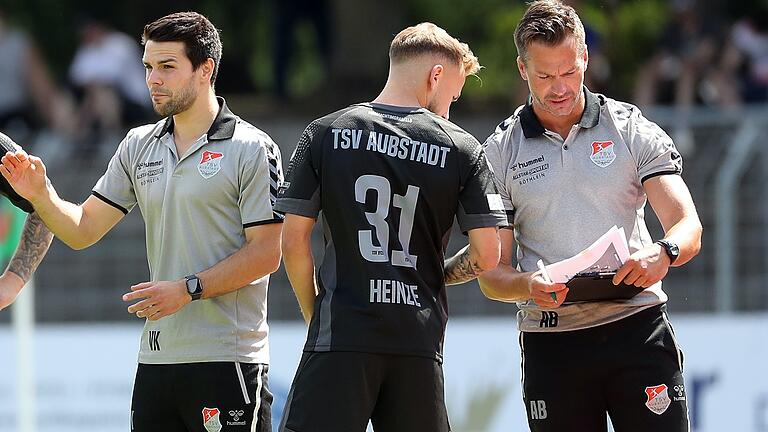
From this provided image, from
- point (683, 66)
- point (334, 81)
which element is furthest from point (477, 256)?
point (334, 81)

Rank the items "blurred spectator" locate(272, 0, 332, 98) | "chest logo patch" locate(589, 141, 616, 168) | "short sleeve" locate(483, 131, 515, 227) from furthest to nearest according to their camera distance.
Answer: "blurred spectator" locate(272, 0, 332, 98)
"short sleeve" locate(483, 131, 515, 227)
"chest logo patch" locate(589, 141, 616, 168)

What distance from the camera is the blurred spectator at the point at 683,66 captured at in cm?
1252

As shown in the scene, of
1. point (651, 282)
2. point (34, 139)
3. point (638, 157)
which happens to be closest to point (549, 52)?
point (638, 157)

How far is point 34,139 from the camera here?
1274cm

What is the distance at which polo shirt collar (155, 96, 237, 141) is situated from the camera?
5.06m

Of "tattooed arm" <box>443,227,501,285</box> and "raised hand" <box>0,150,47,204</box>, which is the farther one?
"raised hand" <box>0,150,47,204</box>

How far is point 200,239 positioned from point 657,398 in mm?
1767

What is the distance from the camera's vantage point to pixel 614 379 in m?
4.86

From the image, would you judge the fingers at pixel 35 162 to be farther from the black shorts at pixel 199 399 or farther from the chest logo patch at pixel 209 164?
the black shorts at pixel 199 399

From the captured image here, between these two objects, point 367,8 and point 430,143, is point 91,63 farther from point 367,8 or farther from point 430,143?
point 430,143

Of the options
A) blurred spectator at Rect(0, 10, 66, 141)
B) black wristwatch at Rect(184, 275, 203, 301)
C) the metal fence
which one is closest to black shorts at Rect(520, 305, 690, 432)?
black wristwatch at Rect(184, 275, 203, 301)

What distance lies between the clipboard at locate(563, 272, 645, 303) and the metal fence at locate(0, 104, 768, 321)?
17.4ft

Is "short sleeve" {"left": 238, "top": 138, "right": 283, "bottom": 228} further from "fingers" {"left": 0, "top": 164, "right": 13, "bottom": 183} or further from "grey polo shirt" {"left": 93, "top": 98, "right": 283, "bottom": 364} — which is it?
"fingers" {"left": 0, "top": 164, "right": 13, "bottom": 183}

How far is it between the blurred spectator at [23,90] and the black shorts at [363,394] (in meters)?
8.96
